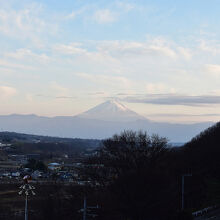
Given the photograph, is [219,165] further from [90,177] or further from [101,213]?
[101,213]

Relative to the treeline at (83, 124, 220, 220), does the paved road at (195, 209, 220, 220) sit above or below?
below

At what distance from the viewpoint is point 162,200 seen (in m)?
31.7

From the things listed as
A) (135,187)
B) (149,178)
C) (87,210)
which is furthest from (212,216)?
(87,210)

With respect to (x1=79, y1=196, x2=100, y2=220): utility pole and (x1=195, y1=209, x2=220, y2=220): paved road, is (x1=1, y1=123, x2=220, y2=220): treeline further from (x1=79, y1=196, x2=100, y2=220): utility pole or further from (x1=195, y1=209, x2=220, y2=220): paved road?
(x1=195, y1=209, x2=220, y2=220): paved road

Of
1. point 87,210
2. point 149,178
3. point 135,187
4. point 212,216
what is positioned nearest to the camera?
Result: point 87,210

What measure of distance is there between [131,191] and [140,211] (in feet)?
5.26

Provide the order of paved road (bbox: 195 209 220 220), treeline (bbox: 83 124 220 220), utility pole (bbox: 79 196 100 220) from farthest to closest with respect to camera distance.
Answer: treeline (bbox: 83 124 220 220)
paved road (bbox: 195 209 220 220)
utility pole (bbox: 79 196 100 220)

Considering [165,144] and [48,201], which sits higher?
[165,144]

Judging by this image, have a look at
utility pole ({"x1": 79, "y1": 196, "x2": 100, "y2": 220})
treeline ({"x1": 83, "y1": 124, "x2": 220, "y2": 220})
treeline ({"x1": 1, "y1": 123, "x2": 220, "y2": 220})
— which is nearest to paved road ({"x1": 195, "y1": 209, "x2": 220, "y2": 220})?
treeline ({"x1": 83, "y1": 124, "x2": 220, "y2": 220})

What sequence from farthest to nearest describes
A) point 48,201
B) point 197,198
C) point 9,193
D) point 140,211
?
point 9,193 < point 197,198 < point 48,201 < point 140,211

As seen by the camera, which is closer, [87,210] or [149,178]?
[87,210]

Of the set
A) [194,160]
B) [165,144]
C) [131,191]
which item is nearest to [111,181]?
[131,191]

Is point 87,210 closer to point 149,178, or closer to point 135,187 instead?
point 135,187

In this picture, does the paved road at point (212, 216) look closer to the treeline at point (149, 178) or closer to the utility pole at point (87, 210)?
the treeline at point (149, 178)
